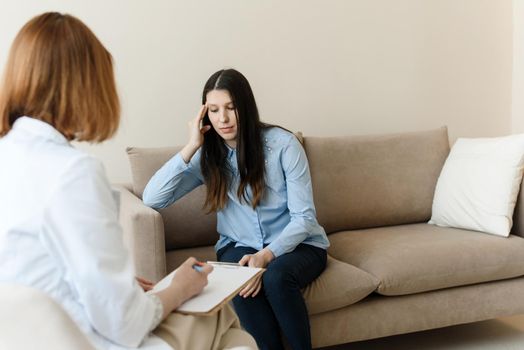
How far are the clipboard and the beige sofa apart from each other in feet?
1.91

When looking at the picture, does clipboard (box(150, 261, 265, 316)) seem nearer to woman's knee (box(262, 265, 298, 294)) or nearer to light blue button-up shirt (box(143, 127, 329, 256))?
woman's knee (box(262, 265, 298, 294))

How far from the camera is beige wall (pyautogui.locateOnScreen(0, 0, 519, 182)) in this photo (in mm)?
2867

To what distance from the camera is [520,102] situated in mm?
3602

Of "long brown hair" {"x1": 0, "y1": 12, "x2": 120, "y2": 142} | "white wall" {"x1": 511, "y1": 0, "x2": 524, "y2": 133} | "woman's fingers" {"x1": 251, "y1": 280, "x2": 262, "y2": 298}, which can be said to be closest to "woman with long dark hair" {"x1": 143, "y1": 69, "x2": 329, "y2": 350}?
"woman's fingers" {"x1": 251, "y1": 280, "x2": 262, "y2": 298}

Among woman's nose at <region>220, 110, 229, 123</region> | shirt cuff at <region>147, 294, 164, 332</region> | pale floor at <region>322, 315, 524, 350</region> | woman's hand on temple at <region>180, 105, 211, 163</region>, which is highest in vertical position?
woman's nose at <region>220, 110, 229, 123</region>

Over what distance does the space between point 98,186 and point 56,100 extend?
0.21 metres

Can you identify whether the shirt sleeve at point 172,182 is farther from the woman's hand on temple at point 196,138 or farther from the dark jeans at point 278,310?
the dark jeans at point 278,310

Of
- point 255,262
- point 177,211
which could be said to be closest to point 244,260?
point 255,262

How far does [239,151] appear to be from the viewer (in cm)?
228

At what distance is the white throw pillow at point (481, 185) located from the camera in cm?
258

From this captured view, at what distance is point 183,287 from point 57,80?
468 millimetres

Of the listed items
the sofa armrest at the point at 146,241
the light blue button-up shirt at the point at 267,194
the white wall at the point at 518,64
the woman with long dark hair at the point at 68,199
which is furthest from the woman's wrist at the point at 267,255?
the white wall at the point at 518,64

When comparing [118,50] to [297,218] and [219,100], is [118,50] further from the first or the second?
[297,218]

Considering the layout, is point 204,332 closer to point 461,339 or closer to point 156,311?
point 156,311
